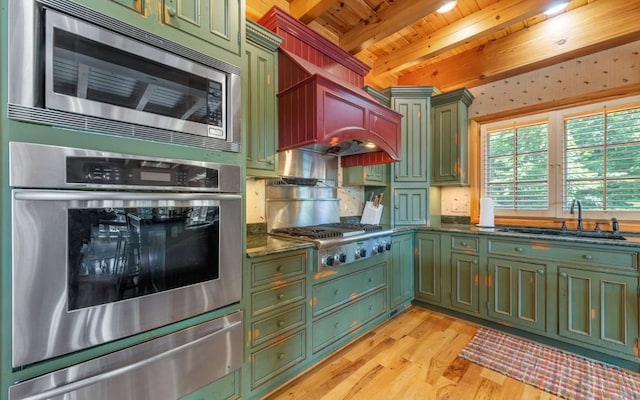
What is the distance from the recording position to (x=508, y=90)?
10.2 feet

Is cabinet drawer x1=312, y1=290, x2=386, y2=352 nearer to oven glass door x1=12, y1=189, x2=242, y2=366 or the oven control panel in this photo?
the oven control panel

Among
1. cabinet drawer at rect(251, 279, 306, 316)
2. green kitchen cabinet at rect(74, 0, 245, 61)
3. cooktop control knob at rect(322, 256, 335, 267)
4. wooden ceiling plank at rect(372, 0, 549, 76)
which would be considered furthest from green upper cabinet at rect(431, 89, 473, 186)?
green kitchen cabinet at rect(74, 0, 245, 61)

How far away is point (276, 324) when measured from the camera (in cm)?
169

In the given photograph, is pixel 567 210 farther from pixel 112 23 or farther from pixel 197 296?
pixel 112 23

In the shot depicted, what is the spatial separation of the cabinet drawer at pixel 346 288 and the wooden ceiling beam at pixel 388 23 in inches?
84.9

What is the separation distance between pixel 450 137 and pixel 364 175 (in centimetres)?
121

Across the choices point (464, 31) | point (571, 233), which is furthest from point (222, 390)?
point (464, 31)

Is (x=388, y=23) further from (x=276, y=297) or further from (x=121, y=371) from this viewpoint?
(x=121, y=371)

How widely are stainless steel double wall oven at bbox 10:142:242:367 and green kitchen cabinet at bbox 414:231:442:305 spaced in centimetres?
232

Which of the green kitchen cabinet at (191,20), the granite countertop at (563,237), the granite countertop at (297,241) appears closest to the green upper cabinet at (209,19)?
the green kitchen cabinet at (191,20)

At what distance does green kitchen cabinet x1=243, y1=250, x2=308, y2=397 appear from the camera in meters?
1.56

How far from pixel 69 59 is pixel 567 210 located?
3.93m

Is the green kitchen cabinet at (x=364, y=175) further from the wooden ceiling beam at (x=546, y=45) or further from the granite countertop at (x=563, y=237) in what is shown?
the wooden ceiling beam at (x=546, y=45)

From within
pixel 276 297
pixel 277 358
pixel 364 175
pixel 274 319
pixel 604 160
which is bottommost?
pixel 277 358
